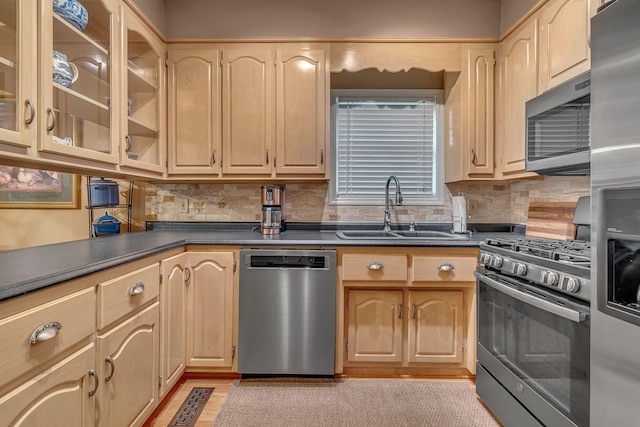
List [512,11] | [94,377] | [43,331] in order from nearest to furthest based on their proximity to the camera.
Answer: [43,331] → [94,377] → [512,11]

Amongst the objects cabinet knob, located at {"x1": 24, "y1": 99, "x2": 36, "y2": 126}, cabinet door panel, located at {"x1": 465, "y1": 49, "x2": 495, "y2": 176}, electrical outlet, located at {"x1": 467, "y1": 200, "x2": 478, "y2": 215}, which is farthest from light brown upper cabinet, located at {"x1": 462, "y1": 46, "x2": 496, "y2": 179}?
cabinet knob, located at {"x1": 24, "y1": 99, "x2": 36, "y2": 126}

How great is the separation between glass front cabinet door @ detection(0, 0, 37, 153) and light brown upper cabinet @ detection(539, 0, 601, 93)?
2.42 meters

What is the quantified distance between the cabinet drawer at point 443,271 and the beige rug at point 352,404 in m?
0.67

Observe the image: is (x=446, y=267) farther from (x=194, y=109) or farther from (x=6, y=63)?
(x=6, y=63)

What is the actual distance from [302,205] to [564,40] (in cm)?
190

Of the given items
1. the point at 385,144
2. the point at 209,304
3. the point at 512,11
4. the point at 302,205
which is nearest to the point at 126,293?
the point at 209,304

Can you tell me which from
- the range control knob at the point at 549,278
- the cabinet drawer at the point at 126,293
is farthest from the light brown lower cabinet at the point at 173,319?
the range control knob at the point at 549,278

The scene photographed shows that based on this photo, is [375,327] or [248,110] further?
[248,110]

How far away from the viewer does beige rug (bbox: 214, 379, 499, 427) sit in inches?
68.9

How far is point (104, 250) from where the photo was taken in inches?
60.4

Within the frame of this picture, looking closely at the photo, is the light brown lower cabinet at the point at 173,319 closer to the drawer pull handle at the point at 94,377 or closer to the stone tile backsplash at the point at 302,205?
the drawer pull handle at the point at 94,377

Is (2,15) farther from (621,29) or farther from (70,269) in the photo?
(621,29)

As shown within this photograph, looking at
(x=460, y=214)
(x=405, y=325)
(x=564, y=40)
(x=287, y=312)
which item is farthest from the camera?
(x=460, y=214)

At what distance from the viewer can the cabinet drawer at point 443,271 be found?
2.05 meters
